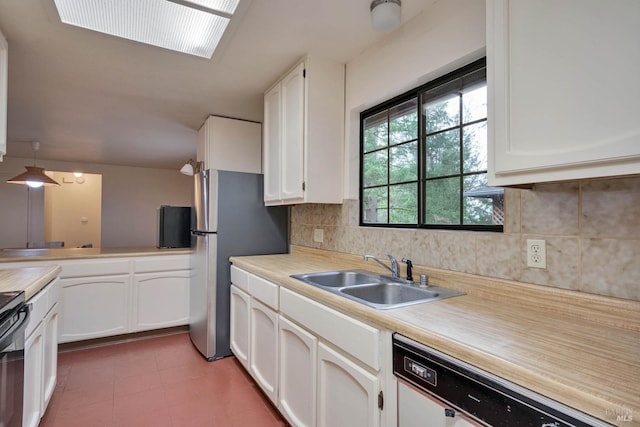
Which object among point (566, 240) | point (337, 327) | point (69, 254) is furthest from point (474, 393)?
point (69, 254)

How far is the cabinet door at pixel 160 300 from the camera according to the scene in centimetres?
309

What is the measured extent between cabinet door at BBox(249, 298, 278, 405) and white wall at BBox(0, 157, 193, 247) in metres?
4.97

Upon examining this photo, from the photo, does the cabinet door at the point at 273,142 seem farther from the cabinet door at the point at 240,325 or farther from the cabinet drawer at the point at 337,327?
the cabinet drawer at the point at 337,327

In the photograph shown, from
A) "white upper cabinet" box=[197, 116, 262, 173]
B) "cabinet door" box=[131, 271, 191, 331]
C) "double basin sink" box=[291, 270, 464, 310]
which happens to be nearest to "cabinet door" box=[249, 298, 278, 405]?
"double basin sink" box=[291, 270, 464, 310]

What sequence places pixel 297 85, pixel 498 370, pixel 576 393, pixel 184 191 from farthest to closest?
pixel 184 191
pixel 297 85
pixel 498 370
pixel 576 393

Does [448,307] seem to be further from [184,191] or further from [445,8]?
[184,191]

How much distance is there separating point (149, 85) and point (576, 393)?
2.92m

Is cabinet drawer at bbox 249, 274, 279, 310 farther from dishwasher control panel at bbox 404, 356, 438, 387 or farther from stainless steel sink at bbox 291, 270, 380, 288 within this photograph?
dishwasher control panel at bbox 404, 356, 438, 387

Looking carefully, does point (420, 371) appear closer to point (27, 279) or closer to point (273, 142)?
point (27, 279)

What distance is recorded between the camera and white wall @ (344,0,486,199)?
150 cm

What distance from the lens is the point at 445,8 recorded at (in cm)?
158

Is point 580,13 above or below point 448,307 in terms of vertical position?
above

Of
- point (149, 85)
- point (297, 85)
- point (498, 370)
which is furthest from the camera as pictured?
point (149, 85)

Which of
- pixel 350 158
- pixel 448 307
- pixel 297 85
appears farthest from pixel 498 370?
pixel 297 85
